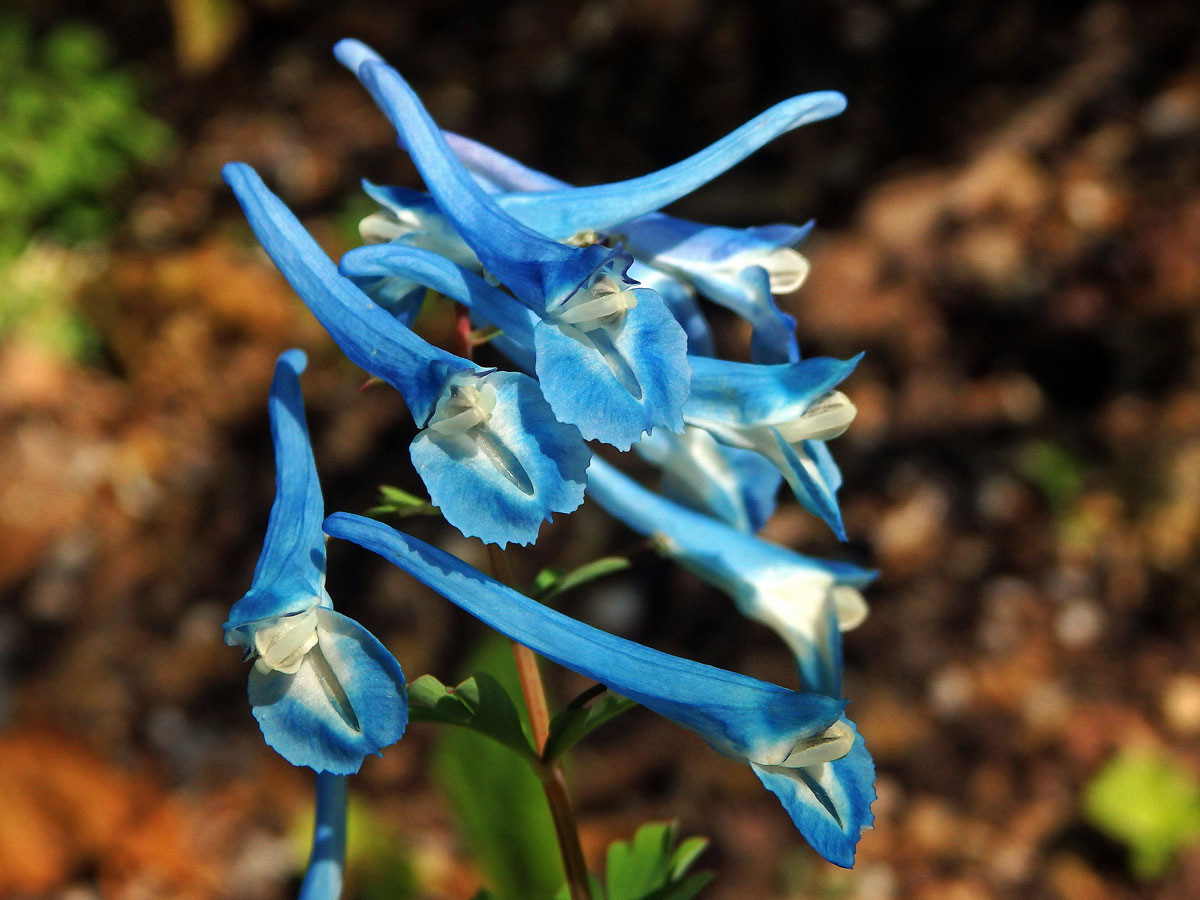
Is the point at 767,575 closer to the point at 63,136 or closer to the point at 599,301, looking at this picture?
the point at 599,301

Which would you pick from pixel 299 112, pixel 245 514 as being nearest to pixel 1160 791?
pixel 245 514

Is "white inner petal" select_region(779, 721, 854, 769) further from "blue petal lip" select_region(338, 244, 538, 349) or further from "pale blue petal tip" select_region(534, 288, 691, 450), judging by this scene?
"blue petal lip" select_region(338, 244, 538, 349)

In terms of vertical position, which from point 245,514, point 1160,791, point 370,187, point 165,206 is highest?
point 370,187

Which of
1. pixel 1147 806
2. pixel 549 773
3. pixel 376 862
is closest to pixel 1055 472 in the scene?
pixel 1147 806

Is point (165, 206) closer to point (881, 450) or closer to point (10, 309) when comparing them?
point (10, 309)

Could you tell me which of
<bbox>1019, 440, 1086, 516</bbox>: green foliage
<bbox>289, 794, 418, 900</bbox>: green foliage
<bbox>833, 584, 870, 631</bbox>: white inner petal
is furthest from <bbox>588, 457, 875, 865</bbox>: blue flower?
<bbox>1019, 440, 1086, 516</bbox>: green foliage

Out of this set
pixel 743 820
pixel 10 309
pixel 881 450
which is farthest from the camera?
pixel 10 309
